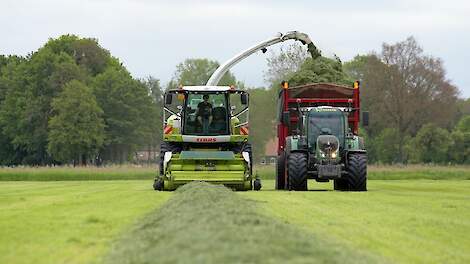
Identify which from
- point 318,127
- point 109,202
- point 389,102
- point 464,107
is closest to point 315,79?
point 318,127

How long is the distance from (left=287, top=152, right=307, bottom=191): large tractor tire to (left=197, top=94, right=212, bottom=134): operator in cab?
2.37 m

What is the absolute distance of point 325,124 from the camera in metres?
25.0

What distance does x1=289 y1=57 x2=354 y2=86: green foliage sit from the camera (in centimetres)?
2792

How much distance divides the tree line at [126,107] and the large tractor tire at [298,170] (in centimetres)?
3660

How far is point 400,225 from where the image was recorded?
12477mm

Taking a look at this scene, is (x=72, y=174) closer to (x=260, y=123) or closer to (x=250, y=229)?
(x=260, y=123)

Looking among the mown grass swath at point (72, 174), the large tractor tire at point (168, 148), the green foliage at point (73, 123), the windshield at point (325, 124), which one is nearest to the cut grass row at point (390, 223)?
the windshield at point (325, 124)

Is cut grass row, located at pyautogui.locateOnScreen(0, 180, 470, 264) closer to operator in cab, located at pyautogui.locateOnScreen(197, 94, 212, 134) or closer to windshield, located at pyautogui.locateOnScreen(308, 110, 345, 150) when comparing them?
operator in cab, located at pyautogui.locateOnScreen(197, 94, 212, 134)

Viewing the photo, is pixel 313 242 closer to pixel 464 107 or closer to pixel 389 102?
pixel 389 102

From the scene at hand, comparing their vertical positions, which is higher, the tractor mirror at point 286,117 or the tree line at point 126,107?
the tree line at point 126,107

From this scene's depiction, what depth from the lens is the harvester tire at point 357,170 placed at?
23.9 m

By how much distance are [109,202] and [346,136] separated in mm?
9261

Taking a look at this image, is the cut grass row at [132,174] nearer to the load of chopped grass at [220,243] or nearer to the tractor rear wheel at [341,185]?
the tractor rear wheel at [341,185]

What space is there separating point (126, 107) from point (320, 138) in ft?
182
